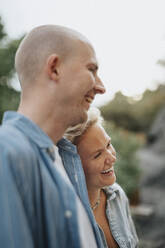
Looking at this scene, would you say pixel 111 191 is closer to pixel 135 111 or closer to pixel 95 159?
pixel 95 159

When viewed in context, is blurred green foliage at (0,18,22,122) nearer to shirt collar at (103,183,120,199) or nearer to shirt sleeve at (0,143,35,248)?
shirt collar at (103,183,120,199)

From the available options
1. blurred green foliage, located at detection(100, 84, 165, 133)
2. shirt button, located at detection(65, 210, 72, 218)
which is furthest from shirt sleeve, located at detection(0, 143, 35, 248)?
blurred green foliage, located at detection(100, 84, 165, 133)

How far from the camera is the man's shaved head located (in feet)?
3.11

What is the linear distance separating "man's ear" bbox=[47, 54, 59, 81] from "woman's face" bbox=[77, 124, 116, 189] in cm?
61

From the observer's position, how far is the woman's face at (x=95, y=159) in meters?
1.47

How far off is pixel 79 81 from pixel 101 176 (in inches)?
26.2

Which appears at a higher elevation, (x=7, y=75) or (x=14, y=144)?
(x=7, y=75)

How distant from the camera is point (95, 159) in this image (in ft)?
4.84

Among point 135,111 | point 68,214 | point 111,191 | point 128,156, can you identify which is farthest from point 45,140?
point 135,111

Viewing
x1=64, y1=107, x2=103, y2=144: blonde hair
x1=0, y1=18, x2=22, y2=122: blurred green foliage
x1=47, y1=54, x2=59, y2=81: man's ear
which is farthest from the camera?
x1=0, y1=18, x2=22, y2=122: blurred green foliage

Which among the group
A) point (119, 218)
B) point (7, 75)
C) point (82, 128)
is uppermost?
point (7, 75)

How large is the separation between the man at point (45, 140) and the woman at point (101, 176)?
39 centimetres

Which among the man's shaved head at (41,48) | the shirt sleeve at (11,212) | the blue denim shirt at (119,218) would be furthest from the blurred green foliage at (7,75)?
the shirt sleeve at (11,212)

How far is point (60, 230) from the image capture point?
0.85 meters
